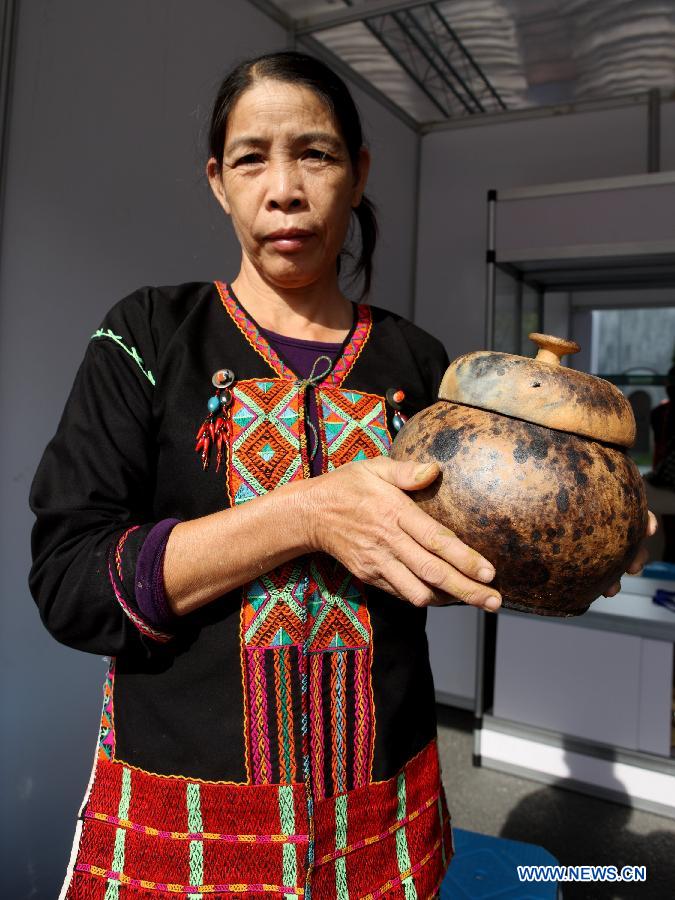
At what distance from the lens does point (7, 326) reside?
7.68ft

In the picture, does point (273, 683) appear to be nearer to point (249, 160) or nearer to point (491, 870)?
point (249, 160)

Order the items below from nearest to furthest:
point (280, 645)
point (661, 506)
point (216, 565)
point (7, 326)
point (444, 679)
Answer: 1. point (216, 565)
2. point (280, 645)
3. point (7, 326)
4. point (661, 506)
5. point (444, 679)

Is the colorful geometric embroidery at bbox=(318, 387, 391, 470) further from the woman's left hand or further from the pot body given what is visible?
the woman's left hand

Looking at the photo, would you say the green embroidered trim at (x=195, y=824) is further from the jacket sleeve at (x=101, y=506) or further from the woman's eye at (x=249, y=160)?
the woman's eye at (x=249, y=160)

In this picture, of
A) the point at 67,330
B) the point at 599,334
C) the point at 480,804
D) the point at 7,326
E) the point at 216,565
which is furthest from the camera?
the point at 599,334

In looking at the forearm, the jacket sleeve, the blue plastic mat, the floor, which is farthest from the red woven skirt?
the floor

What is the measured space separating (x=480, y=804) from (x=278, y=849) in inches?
112

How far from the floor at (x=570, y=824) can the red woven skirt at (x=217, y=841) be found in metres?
2.24

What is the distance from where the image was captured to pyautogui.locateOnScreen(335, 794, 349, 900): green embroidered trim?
1079mm

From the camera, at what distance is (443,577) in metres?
0.87

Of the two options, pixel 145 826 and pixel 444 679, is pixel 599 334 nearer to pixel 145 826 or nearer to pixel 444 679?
pixel 444 679

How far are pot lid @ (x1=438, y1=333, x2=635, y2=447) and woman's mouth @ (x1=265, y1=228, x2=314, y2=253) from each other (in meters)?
0.36

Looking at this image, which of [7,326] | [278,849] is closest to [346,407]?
[278,849]

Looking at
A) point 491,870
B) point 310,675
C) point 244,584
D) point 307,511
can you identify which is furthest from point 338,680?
point 491,870
